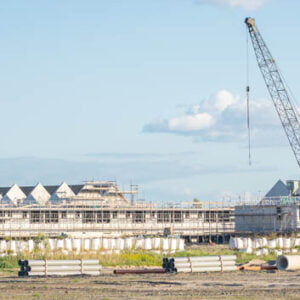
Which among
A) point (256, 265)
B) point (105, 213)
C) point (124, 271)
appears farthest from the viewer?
point (105, 213)

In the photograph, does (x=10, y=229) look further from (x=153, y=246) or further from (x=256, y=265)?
(x=256, y=265)

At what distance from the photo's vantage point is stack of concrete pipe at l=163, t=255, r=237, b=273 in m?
48.5

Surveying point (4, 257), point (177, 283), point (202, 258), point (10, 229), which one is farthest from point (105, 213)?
point (177, 283)

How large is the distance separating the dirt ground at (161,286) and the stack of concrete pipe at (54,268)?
0.89 m

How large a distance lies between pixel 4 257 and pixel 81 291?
23914 millimetres

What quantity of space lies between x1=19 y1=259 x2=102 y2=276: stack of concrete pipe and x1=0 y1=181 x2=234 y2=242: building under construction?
7306cm

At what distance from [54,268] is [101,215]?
88.2 metres

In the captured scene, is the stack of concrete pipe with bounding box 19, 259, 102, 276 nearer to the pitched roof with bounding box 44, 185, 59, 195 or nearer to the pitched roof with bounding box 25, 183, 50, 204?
the pitched roof with bounding box 25, 183, 50, 204

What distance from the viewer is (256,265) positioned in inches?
2112

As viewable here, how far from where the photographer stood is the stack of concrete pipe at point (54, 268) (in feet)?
153

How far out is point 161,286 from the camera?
39594 mm

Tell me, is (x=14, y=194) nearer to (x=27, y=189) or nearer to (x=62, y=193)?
(x=27, y=189)

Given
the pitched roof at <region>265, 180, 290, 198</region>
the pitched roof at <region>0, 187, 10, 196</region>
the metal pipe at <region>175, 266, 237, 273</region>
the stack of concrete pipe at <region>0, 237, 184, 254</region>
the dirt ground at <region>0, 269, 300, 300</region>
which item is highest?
the pitched roof at <region>0, 187, 10, 196</region>

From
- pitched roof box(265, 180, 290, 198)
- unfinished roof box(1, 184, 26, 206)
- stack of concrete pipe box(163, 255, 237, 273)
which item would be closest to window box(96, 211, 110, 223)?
unfinished roof box(1, 184, 26, 206)
